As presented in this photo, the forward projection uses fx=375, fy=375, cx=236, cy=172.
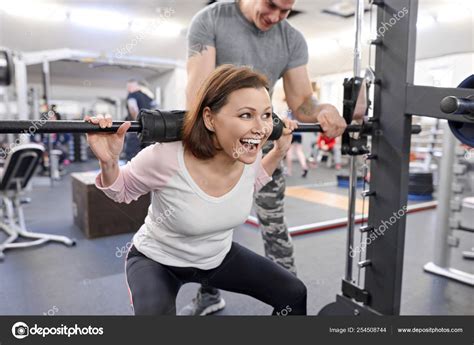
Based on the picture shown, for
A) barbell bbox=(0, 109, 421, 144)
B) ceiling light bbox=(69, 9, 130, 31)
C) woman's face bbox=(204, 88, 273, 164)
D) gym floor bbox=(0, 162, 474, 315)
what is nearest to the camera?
barbell bbox=(0, 109, 421, 144)

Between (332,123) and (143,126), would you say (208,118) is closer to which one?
(143,126)

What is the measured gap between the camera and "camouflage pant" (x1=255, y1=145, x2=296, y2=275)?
5.67 feet

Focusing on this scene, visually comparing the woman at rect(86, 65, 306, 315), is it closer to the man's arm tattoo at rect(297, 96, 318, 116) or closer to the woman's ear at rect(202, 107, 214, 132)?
the woman's ear at rect(202, 107, 214, 132)

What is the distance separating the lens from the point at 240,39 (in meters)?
1.58

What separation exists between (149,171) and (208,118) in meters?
0.23

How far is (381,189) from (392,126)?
0.79ft

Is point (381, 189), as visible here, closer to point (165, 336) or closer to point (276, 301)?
point (276, 301)

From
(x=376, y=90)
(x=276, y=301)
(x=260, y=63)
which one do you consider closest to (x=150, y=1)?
(x=260, y=63)

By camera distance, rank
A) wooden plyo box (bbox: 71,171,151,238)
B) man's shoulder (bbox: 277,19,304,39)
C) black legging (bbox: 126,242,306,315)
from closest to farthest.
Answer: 1. black legging (bbox: 126,242,306,315)
2. man's shoulder (bbox: 277,19,304,39)
3. wooden plyo box (bbox: 71,171,151,238)

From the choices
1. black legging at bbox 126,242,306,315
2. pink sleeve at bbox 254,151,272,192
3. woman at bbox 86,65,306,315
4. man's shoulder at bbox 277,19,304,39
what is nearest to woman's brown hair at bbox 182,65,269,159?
woman at bbox 86,65,306,315

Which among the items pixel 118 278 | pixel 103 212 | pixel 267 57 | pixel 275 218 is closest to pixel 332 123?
pixel 267 57

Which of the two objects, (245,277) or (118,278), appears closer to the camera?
(245,277)

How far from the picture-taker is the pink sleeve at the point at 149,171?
43.5 inches

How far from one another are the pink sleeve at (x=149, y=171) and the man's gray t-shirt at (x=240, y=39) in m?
0.61
